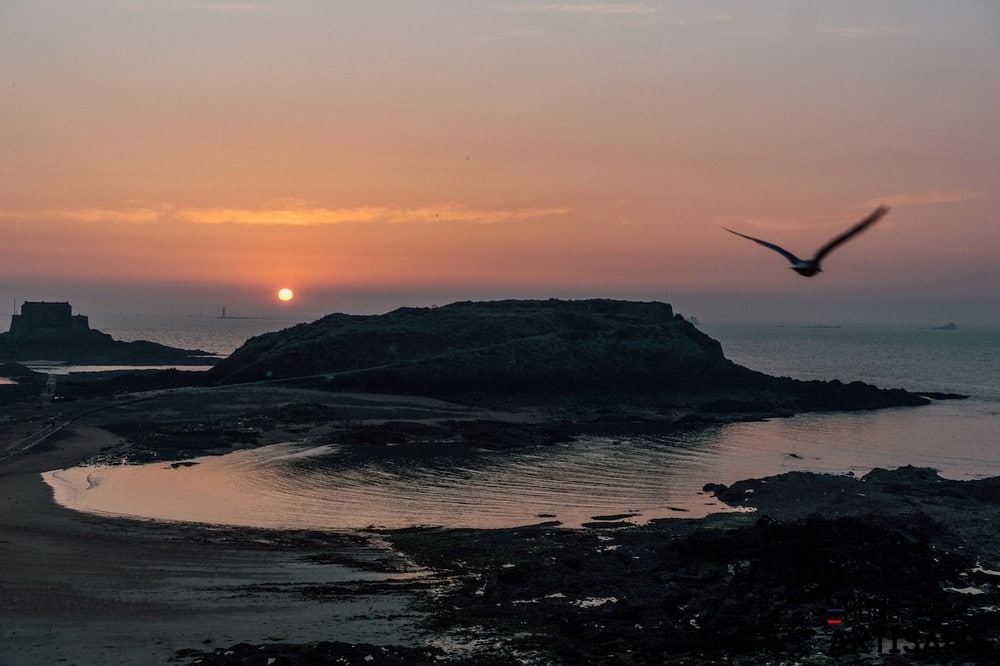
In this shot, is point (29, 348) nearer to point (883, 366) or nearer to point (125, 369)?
point (125, 369)

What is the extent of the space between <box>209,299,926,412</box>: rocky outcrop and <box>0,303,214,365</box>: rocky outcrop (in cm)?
4295

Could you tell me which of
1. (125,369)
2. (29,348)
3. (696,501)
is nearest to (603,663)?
(696,501)

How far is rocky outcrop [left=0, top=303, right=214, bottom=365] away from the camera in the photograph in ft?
417

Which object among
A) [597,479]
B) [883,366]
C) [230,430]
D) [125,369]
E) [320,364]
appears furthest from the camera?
[883,366]

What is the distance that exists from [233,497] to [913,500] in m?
23.4

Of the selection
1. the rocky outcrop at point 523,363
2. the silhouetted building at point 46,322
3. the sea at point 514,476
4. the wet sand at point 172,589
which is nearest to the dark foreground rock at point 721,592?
the wet sand at point 172,589

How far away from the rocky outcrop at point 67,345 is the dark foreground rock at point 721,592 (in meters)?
106

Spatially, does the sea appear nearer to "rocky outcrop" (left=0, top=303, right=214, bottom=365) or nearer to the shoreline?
the shoreline

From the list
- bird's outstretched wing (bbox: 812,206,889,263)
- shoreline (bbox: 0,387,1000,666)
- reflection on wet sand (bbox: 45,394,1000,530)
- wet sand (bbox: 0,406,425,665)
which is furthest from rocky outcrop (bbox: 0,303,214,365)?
bird's outstretched wing (bbox: 812,206,889,263)

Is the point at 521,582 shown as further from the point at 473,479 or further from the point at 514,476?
the point at 514,476

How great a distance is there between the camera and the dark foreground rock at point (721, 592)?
17.8 meters

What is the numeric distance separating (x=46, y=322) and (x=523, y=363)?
89829mm

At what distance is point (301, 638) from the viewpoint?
1817cm

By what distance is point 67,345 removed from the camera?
133 metres
